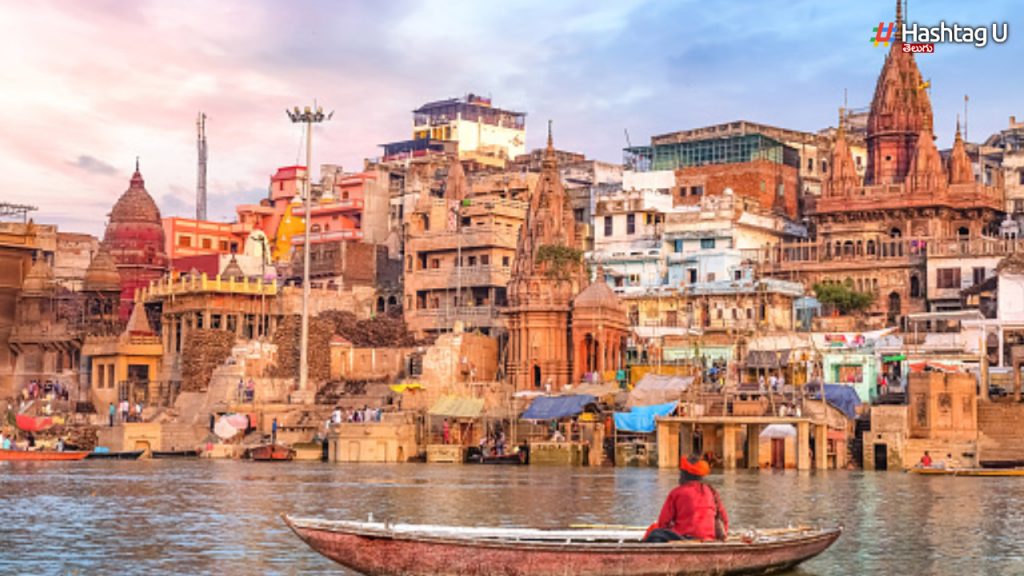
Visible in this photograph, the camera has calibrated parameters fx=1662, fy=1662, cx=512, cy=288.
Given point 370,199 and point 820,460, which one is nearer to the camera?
point 820,460

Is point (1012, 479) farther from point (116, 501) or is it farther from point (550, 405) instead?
point (116, 501)

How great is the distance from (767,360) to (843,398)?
234 inches

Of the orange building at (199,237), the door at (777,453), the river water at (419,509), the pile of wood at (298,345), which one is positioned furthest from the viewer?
the orange building at (199,237)

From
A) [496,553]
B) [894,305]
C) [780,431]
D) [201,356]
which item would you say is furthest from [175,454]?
[496,553]

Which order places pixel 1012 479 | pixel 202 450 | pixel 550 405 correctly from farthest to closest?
1. pixel 202 450
2. pixel 550 405
3. pixel 1012 479

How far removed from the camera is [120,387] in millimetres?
74875

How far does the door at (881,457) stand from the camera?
56.4 meters

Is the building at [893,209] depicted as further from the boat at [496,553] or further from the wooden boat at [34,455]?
the boat at [496,553]

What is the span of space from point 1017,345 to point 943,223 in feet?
33.3

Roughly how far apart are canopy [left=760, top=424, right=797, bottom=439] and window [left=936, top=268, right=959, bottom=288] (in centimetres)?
1567

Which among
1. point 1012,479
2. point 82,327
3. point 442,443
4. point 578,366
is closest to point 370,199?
point 82,327

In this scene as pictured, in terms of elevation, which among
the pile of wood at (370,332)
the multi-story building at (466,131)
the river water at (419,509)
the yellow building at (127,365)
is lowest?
the river water at (419,509)

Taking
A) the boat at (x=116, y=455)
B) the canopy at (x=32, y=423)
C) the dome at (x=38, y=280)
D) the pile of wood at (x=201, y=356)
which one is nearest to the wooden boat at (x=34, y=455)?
the boat at (x=116, y=455)

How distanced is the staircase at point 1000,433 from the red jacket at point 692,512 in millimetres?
34509
